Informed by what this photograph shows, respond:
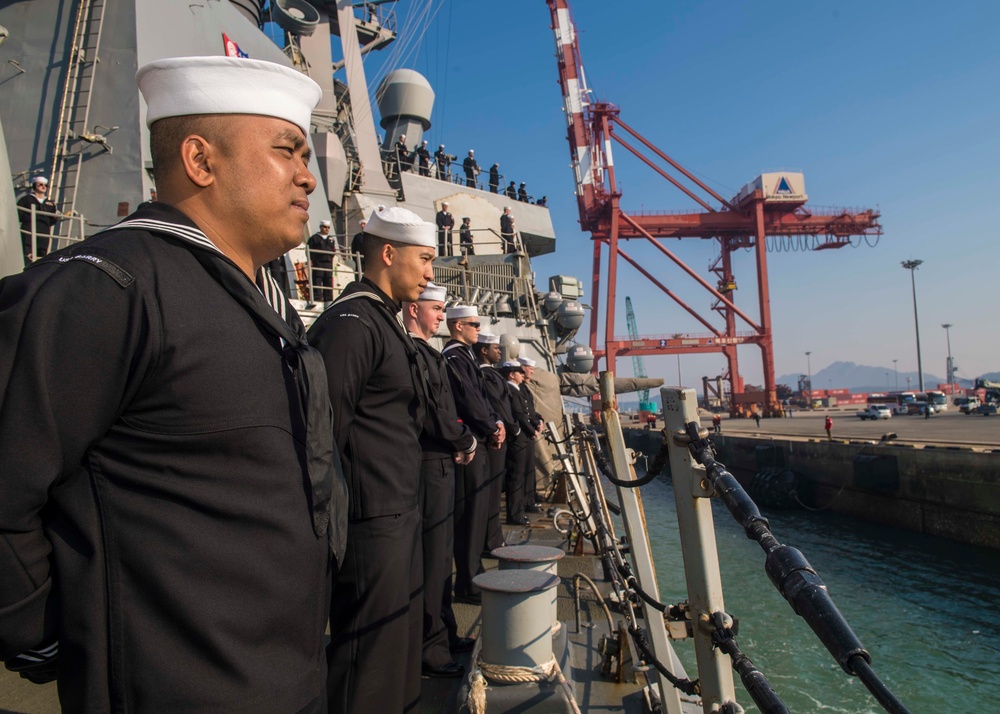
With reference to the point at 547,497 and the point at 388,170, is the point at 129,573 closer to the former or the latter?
the point at 547,497

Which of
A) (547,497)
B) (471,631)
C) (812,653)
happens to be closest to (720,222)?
(547,497)

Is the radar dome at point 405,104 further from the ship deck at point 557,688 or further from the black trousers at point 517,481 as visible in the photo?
the ship deck at point 557,688

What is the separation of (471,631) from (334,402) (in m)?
2.11

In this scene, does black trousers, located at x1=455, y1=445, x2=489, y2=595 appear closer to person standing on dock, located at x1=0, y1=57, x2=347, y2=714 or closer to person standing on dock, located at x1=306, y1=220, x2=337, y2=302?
person standing on dock, located at x1=0, y1=57, x2=347, y2=714

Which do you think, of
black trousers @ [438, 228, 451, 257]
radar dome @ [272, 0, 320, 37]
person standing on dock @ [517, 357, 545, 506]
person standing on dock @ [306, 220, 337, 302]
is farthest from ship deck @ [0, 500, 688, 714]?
radar dome @ [272, 0, 320, 37]

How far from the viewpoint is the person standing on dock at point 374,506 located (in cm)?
185

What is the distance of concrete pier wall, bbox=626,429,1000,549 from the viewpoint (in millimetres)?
9359

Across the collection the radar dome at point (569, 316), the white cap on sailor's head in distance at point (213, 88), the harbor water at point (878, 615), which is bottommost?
the harbor water at point (878, 615)

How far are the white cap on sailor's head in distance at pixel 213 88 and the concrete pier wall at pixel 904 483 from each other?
37.1ft

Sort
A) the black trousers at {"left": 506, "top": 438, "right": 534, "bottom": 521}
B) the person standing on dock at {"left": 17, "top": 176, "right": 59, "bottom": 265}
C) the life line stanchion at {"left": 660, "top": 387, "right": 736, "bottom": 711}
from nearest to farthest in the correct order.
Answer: the life line stanchion at {"left": 660, "top": 387, "right": 736, "bottom": 711}
the person standing on dock at {"left": 17, "top": 176, "right": 59, "bottom": 265}
the black trousers at {"left": 506, "top": 438, "right": 534, "bottom": 521}

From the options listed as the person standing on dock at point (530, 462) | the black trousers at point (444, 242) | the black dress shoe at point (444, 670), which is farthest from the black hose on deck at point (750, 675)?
the black trousers at point (444, 242)

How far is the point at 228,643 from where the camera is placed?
92cm

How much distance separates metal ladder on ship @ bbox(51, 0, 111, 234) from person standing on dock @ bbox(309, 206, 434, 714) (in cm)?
610

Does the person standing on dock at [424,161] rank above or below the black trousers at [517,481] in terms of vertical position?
above
